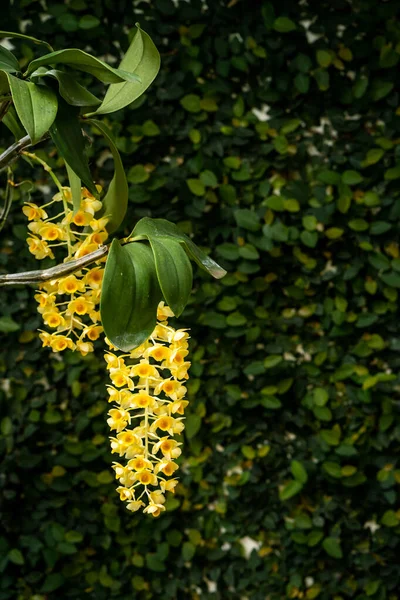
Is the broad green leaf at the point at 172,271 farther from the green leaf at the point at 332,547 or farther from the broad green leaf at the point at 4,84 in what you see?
the green leaf at the point at 332,547

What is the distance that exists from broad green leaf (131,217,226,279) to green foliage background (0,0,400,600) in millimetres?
1173

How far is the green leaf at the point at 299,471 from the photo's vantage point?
1.89m

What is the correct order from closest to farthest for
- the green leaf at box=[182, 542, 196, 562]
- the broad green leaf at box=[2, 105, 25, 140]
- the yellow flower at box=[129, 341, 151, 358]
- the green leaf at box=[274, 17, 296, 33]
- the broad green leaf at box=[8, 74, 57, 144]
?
1. the broad green leaf at box=[8, 74, 57, 144]
2. the yellow flower at box=[129, 341, 151, 358]
3. the broad green leaf at box=[2, 105, 25, 140]
4. the green leaf at box=[274, 17, 296, 33]
5. the green leaf at box=[182, 542, 196, 562]

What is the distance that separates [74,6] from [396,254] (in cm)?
110

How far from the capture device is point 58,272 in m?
0.65

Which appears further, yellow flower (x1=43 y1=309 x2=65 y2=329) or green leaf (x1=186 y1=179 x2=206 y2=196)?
green leaf (x1=186 y1=179 x2=206 y2=196)

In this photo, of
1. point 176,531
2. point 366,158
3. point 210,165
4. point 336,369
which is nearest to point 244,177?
point 210,165

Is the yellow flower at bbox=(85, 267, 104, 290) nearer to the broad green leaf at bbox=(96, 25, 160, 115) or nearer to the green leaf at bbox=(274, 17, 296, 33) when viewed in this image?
the broad green leaf at bbox=(96, 25, 160, 115)

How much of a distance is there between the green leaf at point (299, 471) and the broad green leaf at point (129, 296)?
1.37m

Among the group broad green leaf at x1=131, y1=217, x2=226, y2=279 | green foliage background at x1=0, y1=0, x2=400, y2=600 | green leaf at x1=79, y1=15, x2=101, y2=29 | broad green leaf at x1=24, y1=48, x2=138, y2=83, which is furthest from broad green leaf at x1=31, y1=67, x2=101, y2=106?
green leaf at x1=79, y1=15, x2=101, y2=29

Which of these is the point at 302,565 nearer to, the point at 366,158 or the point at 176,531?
the point at 176,531

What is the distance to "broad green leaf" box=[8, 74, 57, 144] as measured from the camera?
1.89 ft

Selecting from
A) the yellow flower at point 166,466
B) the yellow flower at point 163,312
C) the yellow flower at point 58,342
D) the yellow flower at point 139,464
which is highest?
the yellow flower at point 163,312

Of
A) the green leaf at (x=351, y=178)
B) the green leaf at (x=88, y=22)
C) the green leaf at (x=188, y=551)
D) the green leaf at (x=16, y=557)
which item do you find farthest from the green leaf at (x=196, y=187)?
the green leaf at (x=16, y=557)
